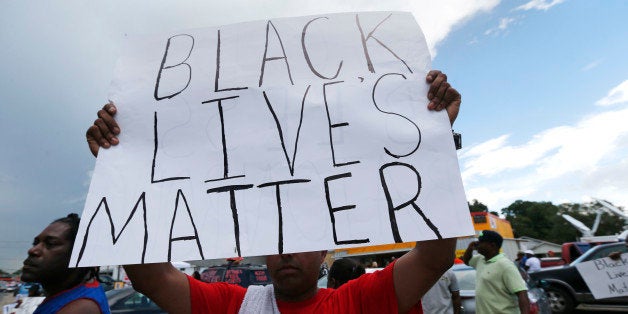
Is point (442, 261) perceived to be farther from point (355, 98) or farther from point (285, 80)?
point (285, 80)

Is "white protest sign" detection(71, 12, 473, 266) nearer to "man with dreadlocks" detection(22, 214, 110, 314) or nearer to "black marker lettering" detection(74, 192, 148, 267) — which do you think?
"black marker lettering" detection(74, 192, 148, 267)

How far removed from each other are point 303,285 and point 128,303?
5992mm

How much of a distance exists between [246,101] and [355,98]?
51 centimetres

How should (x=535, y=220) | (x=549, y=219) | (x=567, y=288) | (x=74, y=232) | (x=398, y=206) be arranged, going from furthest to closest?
1. (x=535, y=220)
2. (x=549, y=219)
3. (x=567, y=288)
4. (x=74, y=232)
5. (x=398, y=206)

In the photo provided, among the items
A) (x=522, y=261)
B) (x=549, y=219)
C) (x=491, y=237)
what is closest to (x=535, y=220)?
(x=549, y=219)

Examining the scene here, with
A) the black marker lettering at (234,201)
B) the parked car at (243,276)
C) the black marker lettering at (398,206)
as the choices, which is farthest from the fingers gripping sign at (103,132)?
the parked car at (243,276)

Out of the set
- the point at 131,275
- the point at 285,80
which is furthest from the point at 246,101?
the point at 131,275

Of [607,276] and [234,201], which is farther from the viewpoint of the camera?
[607,276]

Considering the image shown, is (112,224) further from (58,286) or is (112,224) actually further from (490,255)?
(490,255)

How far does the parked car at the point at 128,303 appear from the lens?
6.21 m

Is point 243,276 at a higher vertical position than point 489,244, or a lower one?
lower

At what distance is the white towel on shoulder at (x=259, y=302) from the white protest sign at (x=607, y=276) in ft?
14.9

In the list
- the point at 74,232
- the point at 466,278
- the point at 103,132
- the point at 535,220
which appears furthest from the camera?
the point at 535,220

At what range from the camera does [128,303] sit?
250 inches
